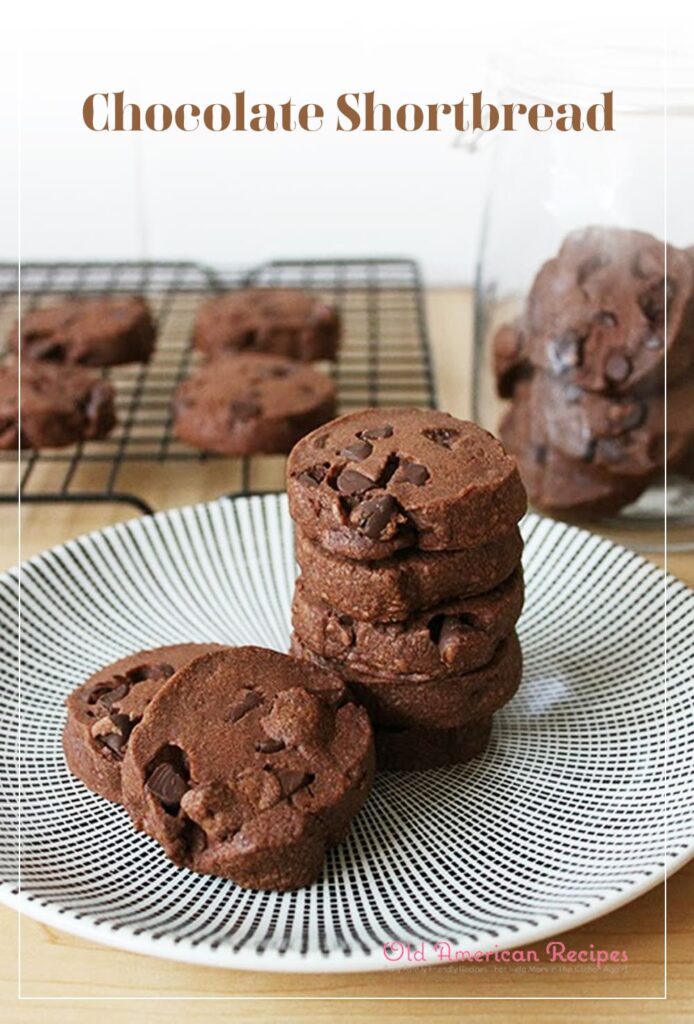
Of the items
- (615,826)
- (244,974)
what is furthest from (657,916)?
(244,974)

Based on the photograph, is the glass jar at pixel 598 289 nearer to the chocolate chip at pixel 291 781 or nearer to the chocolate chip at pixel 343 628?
the chocolate chip at pixel 343 628

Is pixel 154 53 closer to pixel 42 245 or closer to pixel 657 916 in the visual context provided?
pixel 42 245

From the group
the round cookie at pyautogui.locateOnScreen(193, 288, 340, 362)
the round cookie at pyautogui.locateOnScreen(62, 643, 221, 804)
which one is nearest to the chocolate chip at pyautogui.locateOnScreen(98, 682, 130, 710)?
the round cookie at pyautogui.locateOnScreen(62, 643, 221, 804)

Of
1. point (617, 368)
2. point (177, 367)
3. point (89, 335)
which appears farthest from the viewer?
point (177, 367)

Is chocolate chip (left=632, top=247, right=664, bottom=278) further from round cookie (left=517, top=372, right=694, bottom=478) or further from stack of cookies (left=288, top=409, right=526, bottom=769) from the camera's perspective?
stack of cookies (left=288, top=409, right=526, bottom=769)

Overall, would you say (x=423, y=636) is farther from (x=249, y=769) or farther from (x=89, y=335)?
(x=89, y=335)

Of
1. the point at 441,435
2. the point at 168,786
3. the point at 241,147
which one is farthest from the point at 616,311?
the point at 241,147
